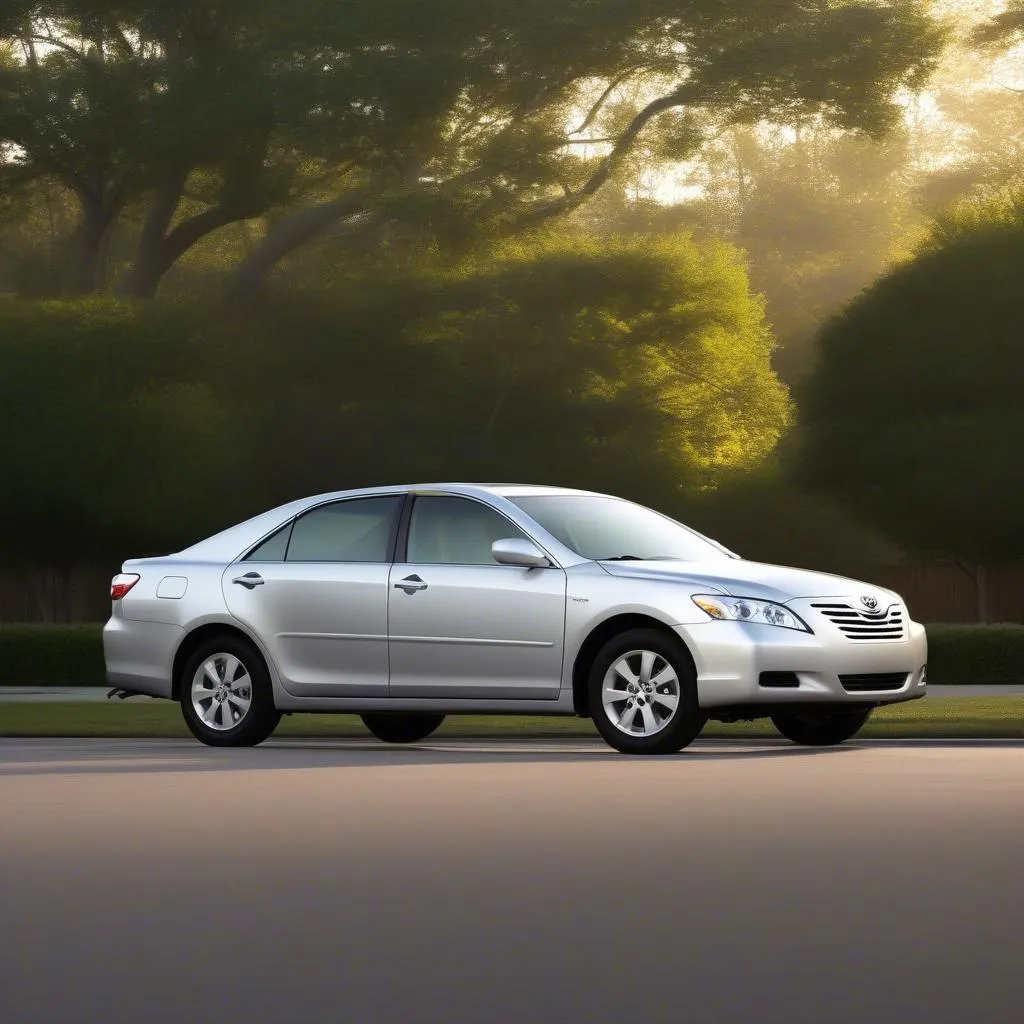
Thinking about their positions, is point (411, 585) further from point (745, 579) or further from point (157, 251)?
point (157, 251)

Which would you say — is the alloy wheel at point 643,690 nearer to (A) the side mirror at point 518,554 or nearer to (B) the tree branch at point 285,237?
(A) the side mirror at point 518,554

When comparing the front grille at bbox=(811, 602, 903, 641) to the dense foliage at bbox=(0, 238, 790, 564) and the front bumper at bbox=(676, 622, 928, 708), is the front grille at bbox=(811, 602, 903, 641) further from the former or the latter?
the dense foliage at bbox=(0, 238, 790, 564)

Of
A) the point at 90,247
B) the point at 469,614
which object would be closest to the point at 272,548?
the point at 469,614

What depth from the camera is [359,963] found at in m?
8.02

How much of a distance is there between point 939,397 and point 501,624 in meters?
26.1

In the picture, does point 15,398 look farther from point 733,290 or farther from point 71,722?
point 71,722

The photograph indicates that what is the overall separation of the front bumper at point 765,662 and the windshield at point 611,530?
1127mm

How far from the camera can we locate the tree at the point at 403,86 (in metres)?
42.2

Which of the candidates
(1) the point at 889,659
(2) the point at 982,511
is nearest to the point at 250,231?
(2) the point at 982,511

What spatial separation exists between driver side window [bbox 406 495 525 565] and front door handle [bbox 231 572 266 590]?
1096mm

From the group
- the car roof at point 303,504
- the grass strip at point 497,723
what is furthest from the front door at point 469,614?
the grass strip at point 497,723

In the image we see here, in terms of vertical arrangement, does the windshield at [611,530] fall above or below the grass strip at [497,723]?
above

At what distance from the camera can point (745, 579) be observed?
1617cm

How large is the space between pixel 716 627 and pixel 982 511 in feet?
83.9
